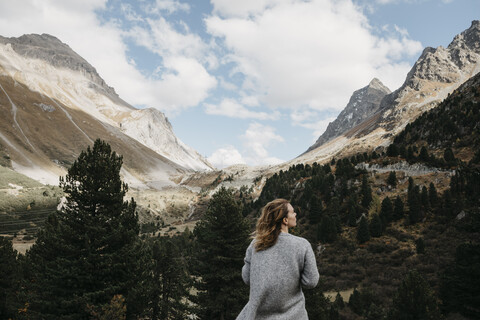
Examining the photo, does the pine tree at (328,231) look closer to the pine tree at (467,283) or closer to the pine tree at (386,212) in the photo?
the pine tree at (386,212)

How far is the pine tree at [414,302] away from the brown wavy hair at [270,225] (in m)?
22.2

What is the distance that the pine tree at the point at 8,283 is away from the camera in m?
20.7

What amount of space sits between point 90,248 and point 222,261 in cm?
717

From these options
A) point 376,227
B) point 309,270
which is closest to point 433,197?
point 376,227

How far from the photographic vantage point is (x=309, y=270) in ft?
9.67

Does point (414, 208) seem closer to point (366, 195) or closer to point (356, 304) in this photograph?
point (366, 195)

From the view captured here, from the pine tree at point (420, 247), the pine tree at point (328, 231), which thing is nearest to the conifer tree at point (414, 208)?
the pine tree at point (420, 247)

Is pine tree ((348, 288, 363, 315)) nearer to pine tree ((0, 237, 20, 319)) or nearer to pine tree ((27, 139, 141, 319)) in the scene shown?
pine tree ((27, 139, 141, 319))

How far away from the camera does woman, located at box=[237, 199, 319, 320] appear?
9.59 feet

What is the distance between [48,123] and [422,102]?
246 metres

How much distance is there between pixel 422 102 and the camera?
540 ft

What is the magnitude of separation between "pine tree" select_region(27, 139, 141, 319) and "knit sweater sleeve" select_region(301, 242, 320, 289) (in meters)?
12.0

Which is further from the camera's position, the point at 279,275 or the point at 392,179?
the point at 392,179

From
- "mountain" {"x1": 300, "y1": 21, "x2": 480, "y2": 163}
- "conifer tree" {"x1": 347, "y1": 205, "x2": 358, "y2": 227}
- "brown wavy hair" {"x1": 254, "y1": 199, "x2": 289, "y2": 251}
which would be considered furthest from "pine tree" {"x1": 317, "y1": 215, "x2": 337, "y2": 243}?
"mountain" {"x1": 300, "y1": 21, "x2": 480, "y2": 163}
